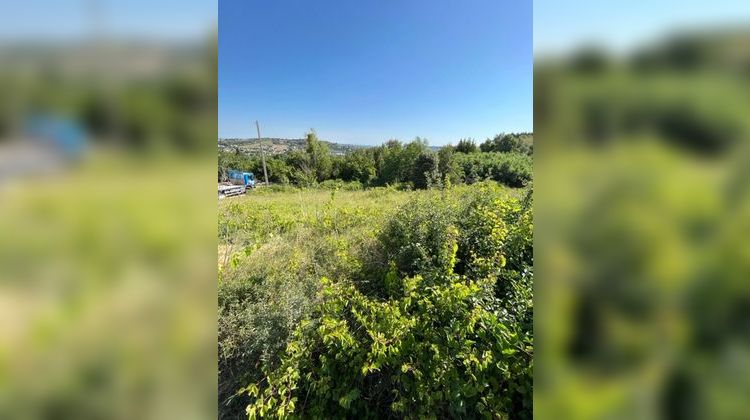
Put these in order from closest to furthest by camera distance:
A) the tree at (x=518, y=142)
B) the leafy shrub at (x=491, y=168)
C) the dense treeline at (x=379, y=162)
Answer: the tree at (x=518, y=142)
the leafy shrub at (x=491, y=168)
the dense treeline at (x=379, y=162)

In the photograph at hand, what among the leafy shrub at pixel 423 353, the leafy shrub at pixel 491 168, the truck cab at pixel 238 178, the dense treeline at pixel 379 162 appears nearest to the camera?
the leafy shrub at pixel 423 353

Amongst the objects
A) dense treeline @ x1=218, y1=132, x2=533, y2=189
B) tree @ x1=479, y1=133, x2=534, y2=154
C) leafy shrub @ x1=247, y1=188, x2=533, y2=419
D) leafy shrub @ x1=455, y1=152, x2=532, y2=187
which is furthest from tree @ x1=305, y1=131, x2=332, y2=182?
tree @ x1=479, y1=133, x2=534, y2=154

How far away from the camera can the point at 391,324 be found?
2115 mm

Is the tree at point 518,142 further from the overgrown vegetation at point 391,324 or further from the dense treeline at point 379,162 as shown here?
the dense treeline at point 379,162

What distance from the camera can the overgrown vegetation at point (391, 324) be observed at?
178 centimetres

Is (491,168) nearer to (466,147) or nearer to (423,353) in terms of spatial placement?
(423,353)
